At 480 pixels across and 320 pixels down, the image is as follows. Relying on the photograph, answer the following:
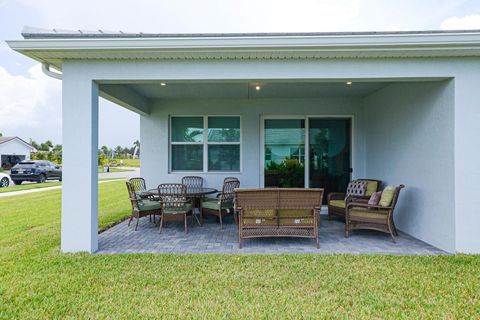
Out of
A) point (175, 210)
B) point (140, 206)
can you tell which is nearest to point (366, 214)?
point (175, 210)

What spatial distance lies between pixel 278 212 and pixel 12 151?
38657mm

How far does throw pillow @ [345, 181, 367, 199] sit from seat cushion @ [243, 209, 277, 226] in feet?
8.38

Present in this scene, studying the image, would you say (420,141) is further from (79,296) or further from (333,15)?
(333,15)

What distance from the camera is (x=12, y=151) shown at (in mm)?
31188

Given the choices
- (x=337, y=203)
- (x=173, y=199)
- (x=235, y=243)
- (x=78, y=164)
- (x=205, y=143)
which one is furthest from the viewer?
(x=205, y=143)

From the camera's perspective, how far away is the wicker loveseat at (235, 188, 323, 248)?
4191 mm

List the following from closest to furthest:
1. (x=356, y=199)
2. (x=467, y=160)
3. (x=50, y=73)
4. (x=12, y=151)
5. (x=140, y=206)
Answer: (x=467, y=160)
(x=50, y=73)
(x=140, y=206)
(x=356, y=199)
(x=12, y=151)

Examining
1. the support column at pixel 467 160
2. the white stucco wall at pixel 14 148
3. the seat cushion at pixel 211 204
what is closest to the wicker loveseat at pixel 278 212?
the seat cushion at pixel 211 204

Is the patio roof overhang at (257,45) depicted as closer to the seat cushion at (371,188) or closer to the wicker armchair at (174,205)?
the wicker armchair at (174,205)

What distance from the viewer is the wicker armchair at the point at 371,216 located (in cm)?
452

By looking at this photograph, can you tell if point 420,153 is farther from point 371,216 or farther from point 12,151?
point 12,151

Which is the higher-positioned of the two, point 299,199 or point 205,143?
point 205,143

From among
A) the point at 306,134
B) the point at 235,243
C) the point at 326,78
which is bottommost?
the point at 235,243

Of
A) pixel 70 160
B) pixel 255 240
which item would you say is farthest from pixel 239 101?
pixel 70 160
